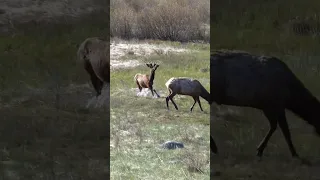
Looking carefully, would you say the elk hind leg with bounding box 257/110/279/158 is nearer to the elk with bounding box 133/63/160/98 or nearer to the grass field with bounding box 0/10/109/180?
the elk with bounding box 133/63/160/98

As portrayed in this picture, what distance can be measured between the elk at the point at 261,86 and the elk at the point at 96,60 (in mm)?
928

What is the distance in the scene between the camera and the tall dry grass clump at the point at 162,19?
427cm

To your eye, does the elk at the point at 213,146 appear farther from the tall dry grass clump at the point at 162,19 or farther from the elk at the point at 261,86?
the tall dry grass clump at the point at 162,19

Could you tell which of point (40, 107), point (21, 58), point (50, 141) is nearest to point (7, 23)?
point (21, 58)

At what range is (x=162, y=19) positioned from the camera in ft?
14.1

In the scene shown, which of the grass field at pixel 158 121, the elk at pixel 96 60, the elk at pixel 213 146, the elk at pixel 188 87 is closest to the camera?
the grass field at pixel 158 121

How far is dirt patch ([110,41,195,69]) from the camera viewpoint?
421 cm

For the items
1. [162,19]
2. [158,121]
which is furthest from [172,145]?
[162,19]

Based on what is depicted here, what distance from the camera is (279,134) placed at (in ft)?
12.9

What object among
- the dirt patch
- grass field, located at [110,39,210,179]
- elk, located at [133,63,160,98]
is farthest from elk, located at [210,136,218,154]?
the dirt patch

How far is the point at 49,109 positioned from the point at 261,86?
1825 millimetres

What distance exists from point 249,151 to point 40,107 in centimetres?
183

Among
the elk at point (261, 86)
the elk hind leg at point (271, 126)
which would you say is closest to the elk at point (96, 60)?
the elk at point (261, 86)

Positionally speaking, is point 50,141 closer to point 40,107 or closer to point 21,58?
point 40,107
